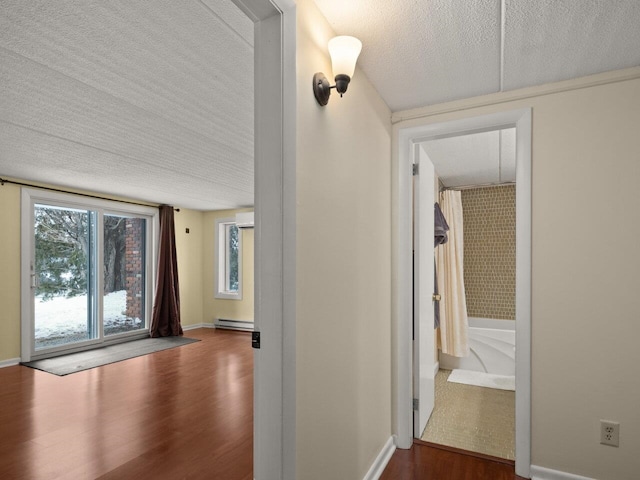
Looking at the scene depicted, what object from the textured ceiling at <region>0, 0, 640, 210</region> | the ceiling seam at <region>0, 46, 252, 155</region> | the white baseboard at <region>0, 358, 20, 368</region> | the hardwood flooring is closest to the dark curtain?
the hardwood flooring

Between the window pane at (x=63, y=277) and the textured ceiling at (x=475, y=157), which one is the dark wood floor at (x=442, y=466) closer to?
the textured ceiling at (x=475, y=157)

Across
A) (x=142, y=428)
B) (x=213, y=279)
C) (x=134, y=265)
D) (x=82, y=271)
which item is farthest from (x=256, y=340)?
(x=213, y=279)

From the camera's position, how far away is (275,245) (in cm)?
128

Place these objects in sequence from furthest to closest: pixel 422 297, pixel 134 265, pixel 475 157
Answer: pixel 134 265 → pixel 475 157 → pixel 422 297

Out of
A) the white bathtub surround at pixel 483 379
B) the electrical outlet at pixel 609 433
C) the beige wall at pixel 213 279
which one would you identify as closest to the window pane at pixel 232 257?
the beige wall at pixel 213 279

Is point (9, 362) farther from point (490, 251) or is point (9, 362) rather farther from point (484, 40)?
point (490, 251)

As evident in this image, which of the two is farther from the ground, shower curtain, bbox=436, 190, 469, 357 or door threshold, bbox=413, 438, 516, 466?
shower curtain, bbox=436, 190, 469, 357

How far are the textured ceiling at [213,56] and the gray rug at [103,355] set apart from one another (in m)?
2.66

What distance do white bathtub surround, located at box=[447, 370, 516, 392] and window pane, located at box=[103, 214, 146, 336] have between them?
484cm

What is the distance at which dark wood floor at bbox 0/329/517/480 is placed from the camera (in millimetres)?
2293

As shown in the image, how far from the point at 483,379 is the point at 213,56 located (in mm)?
3802

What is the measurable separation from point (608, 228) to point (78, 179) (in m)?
5.06

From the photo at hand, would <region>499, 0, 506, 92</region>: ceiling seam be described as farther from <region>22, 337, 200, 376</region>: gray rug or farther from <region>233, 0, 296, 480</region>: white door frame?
<region>22, 337, 200, 376</region>: gray rug

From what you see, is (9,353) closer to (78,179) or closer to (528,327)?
(78,179)
